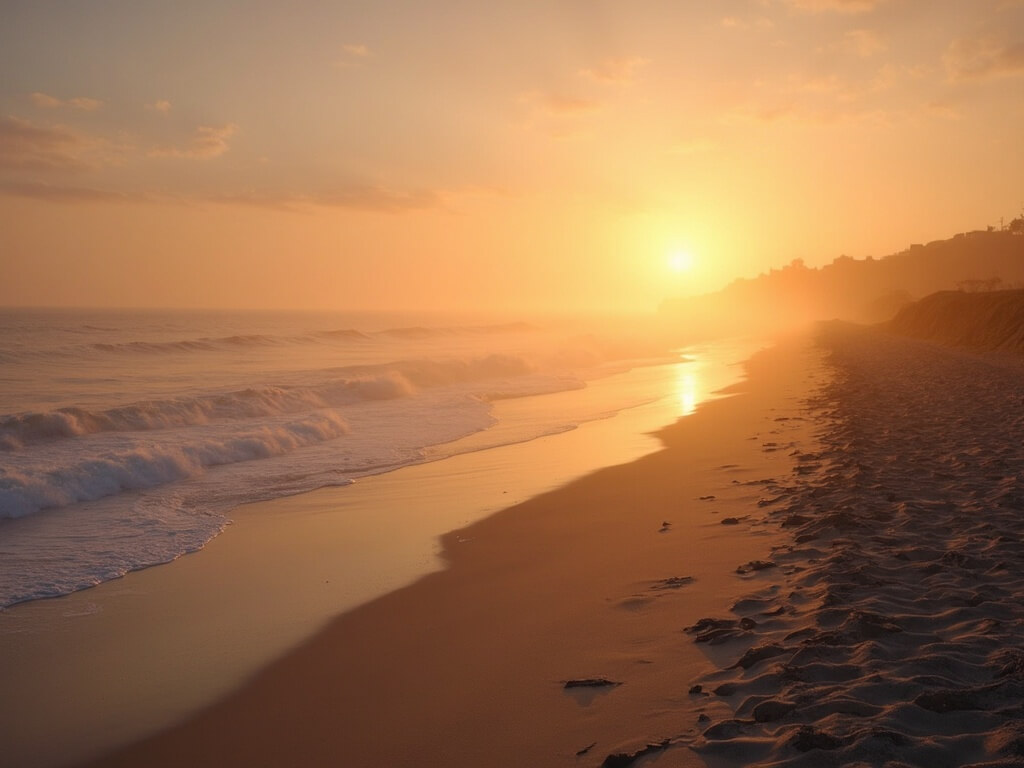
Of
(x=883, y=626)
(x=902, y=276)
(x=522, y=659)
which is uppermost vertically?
(x=902, y=276)

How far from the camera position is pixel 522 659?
485 cm

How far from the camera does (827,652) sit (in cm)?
409

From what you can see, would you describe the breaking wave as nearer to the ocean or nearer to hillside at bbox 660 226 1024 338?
the ocean

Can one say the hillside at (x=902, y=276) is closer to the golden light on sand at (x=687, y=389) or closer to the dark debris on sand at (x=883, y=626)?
the golden light on sand at (x=687, y=389)

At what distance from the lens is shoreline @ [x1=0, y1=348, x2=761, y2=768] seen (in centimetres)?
462

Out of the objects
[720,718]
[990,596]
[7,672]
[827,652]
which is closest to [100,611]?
[7,672]

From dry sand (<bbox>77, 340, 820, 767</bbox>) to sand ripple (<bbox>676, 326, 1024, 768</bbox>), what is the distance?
24cm

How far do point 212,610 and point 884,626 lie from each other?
5629 mm

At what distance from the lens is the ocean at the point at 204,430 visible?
904 cm

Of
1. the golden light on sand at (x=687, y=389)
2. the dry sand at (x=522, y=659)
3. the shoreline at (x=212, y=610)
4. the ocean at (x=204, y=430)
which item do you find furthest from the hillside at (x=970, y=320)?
the shoreline at (x=212, y=610)

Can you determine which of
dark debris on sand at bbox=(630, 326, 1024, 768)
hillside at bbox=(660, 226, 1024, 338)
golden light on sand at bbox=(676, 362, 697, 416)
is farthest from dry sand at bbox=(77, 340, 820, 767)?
hillside at bbox=(660, 226, 1024, 338)

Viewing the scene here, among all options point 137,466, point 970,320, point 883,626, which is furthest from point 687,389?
point 970,320

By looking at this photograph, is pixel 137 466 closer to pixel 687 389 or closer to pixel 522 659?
pixel 522 659

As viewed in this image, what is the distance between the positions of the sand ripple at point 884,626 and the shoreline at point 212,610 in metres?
3.56
